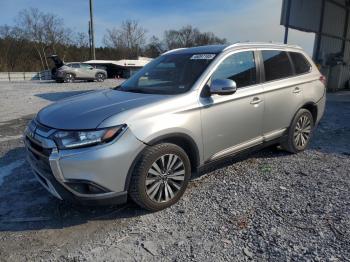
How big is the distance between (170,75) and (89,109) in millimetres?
1360

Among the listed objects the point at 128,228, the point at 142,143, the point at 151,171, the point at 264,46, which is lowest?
the point at 128,228

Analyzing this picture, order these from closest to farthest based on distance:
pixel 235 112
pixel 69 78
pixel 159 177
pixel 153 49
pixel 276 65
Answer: pixel 159 177 < pixel 235 112 < pixel 276 65 < pixel 69 78 < pixel 153 49

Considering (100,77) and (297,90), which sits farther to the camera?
(100,77)

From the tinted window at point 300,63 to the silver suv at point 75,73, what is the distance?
74.5 ft

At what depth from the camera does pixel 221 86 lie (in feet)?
12.9

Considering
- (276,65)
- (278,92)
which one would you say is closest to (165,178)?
(278,92)

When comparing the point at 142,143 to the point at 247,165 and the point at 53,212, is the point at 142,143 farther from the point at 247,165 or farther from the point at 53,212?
the point at 247,165

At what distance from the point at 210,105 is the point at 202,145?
0.49m

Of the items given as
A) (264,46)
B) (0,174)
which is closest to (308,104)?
(264,46)

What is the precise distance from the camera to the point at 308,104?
5695mm

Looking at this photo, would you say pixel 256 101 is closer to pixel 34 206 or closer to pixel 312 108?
pixel 312 108

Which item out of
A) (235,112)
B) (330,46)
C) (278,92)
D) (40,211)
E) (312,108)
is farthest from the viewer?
(330,46)

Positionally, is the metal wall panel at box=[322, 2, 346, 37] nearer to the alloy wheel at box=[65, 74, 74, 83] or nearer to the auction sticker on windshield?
the auction sticker on windshield

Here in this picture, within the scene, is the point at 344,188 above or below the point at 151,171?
below
